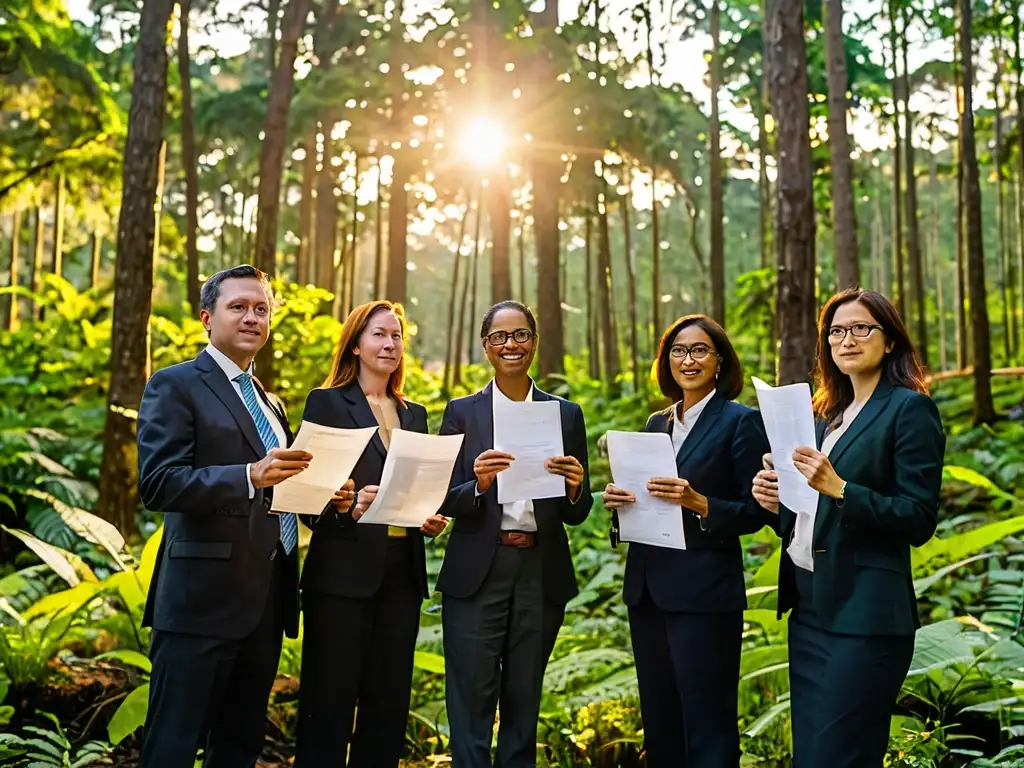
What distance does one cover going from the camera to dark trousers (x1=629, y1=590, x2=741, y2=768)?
3688 millimetres

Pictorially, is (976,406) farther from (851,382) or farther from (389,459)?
(389,459)

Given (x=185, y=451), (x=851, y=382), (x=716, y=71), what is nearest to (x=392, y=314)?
(x=185, y=451)

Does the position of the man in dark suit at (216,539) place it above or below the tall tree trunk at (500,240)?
below

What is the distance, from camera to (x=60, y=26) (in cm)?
1455

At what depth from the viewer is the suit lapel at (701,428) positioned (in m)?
3.94

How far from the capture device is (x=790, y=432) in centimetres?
322

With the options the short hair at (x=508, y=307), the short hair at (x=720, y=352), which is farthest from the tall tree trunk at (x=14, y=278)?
the short hair at (x=720, y=352)

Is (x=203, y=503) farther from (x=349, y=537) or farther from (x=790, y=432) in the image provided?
(x=790, y=432)

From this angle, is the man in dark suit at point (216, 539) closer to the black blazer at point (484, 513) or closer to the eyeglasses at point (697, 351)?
the black blazer at point (484, 513)

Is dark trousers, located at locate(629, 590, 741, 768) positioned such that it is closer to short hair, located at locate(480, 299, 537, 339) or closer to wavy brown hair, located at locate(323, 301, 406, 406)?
short hair, located at locate(480, 299, 537, 339)

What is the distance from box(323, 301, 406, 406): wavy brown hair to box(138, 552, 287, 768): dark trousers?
903 mm

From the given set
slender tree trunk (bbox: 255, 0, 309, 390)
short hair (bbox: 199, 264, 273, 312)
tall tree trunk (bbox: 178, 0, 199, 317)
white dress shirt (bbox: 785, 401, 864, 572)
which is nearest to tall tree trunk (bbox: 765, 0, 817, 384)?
white dress shirt (bbox: 785, 401, 864, 572)

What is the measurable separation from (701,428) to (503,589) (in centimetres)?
114

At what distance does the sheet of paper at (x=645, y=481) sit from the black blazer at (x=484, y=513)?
208 millimetres
